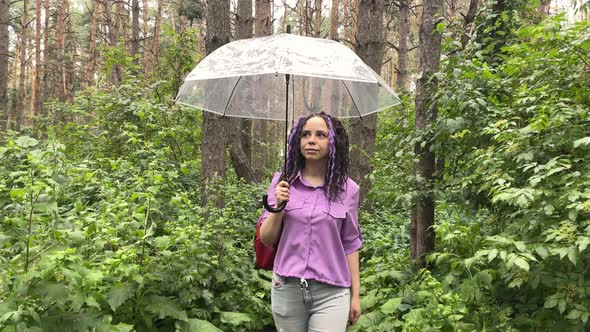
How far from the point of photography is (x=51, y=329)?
118 inches

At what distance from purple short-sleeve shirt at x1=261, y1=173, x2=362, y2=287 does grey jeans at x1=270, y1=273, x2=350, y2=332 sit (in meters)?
0.05

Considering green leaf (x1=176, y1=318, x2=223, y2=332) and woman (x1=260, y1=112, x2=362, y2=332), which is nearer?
woman (x1=260, y1=112, x2=362, y2=332)

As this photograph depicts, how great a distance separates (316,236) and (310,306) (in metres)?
0.38

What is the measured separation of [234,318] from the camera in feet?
14.1

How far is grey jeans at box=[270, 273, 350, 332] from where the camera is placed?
245 cm

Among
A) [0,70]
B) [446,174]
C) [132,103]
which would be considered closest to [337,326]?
[446,174]

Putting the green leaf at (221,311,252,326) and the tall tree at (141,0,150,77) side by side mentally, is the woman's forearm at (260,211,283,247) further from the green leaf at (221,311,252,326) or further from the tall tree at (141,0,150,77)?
the tall tree at (141,0,150,77)

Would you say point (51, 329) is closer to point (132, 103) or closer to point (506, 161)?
point (506, 161)

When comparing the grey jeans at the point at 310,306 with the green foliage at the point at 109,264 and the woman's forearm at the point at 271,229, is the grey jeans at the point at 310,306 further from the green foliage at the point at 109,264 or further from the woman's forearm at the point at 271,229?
the green foliage at the point at 109,264

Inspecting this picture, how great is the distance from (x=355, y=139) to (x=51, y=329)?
7.07 metres

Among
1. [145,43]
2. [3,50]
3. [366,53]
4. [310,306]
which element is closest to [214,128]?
[366,53]

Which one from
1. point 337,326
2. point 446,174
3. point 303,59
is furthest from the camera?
point 446,174

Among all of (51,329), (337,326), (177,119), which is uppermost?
(177,119)

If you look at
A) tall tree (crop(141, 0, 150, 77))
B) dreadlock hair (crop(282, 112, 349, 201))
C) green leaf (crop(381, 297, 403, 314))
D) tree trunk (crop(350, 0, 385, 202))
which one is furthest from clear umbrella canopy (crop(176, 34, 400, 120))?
tall tree (crop(141, 0, 150, 77))
